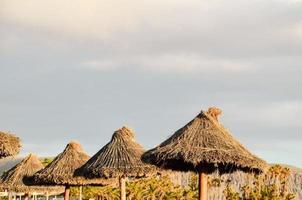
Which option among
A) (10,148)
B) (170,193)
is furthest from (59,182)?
(170,193)

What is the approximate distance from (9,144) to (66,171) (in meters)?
6.41

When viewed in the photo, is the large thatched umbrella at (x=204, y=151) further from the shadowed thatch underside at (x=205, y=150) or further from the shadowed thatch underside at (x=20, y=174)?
the shadowed thatch underside at (x=20, y=174)

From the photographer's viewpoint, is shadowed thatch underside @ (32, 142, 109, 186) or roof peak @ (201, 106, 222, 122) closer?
roof peak @ (201, 106, 222, 122)

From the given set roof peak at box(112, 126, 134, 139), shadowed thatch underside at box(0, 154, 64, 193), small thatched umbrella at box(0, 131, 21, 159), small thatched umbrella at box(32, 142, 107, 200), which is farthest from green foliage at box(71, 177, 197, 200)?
small thatched umbrella at box(0, 131, 21, 159)

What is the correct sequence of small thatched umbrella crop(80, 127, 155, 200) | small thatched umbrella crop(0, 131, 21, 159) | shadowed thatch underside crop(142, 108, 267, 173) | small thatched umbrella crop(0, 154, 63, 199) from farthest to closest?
small thatched umbrella crop(0, 154, 63, 199) → small thatched umbrella crop(80, 127, 155, 200) → small thatched umbrella crop(0, 131, 21, 159) → shadowed thatch underside crop(142, 108, 267, 173)

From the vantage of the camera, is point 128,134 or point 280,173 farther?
point 280,173

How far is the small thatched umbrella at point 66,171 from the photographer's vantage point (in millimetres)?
20250

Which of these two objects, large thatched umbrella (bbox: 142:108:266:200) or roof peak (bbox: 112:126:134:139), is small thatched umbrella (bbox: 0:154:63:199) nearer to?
roof peak (bbox: 112:126:134:139)

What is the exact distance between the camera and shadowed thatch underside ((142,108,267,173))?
12.9 metres

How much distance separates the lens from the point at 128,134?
1895cm

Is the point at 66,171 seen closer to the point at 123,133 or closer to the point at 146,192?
the point at 123,133

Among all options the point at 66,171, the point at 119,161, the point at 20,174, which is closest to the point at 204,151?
the point at 119,161

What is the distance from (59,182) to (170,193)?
38.0 m

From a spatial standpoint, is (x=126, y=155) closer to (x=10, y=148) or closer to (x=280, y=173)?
(x=10, y=148)
